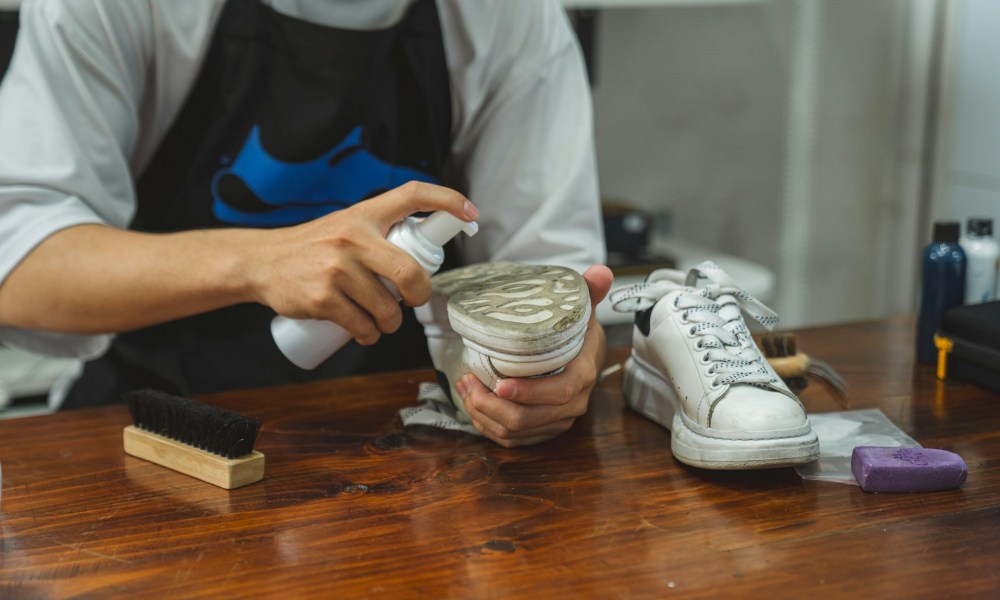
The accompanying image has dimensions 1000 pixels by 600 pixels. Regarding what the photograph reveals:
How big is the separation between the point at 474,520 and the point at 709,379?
0.24m

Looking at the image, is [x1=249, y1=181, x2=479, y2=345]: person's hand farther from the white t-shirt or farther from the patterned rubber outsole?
the white t-shirt

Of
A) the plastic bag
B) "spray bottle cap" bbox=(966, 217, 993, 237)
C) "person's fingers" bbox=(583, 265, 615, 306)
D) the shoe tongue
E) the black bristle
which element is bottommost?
the plastic bag

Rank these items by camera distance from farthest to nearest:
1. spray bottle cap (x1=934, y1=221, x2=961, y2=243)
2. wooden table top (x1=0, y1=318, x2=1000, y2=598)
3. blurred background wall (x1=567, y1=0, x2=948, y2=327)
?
blurred background wall (x1=567, y1=0, x2=948, y2=327) < spray bottle cap (x1=934, y1=221, x2=961, y2=243) < wooden table top (x1=0, y1=318, x2=1000, y2=598)

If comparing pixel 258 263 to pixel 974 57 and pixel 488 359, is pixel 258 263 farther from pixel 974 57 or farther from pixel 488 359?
pixel 974 57

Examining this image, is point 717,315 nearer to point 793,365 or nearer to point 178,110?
point 793,365

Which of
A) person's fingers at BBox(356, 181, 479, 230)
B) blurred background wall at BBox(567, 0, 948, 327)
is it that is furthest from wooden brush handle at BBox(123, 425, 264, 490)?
blurred background wall at BBox(567, 0, 948, 327)

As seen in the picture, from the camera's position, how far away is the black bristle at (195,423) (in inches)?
31.7

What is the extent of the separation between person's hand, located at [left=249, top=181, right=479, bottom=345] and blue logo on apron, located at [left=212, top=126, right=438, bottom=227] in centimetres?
29

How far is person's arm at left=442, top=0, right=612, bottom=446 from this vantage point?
3.89 feet

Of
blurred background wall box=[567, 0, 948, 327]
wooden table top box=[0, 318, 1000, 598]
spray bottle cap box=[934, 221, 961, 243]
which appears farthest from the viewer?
blurred background wall box=[567, 0, 948, 327]

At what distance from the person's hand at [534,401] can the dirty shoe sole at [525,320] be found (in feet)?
0.08

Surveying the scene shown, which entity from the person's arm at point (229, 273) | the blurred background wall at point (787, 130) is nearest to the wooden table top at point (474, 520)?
the person's arm at point (229, 273)

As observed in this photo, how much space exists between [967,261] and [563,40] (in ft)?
1.83

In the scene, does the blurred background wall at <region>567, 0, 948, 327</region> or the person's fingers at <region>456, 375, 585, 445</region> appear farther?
the blurred background wall at <region>567, 0, 948, 327</region>
